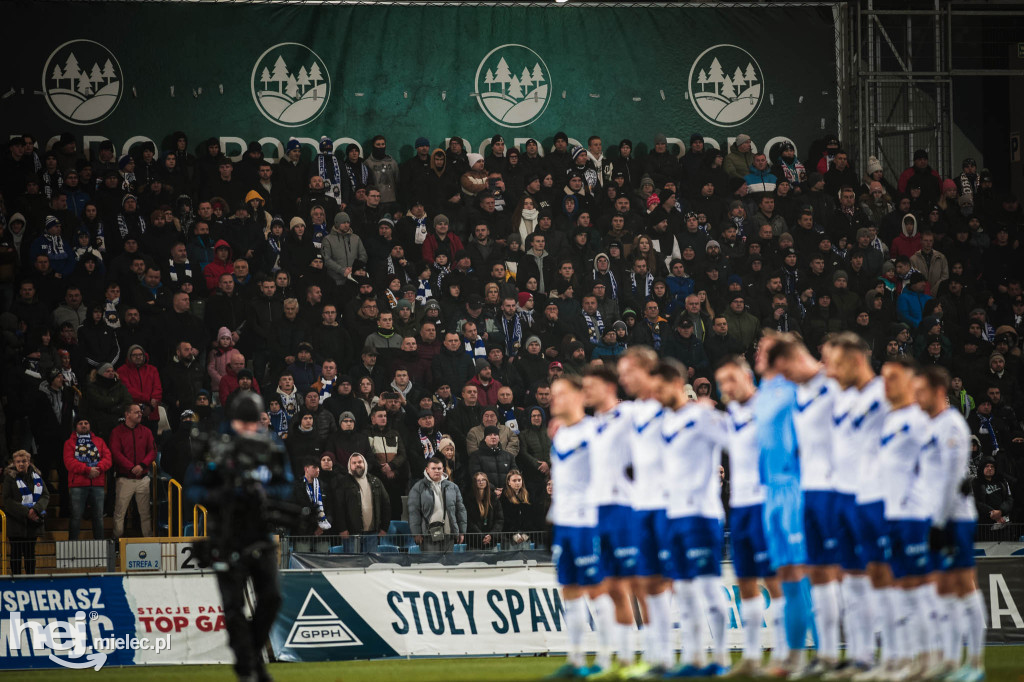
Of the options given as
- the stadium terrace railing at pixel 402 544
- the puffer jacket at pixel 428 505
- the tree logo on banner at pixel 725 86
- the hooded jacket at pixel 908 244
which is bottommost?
the stadium terrace railing at pixel 402 544

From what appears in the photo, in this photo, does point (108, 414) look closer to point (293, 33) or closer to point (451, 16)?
point (293, 33)

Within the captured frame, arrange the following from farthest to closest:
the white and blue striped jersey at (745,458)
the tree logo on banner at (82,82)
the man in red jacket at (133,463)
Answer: the tree logo on banner at (82,82) → the man in red jacket at (133,463) → the white and blue striped jersey at (745,458)

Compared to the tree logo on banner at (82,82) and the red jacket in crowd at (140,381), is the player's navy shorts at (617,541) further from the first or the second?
the tree logo on banner at (82,82)

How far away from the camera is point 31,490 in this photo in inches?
780

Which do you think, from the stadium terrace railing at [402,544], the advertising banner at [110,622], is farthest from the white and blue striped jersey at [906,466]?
the advertising banner at [110,622]

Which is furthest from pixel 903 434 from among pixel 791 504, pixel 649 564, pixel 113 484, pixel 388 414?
pixel 113 484

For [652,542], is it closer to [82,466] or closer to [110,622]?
[110,622]

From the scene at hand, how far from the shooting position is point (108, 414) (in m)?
21.2

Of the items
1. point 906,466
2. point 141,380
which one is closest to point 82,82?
point 141,380

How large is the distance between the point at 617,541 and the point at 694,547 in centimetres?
75

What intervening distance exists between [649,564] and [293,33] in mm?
19224

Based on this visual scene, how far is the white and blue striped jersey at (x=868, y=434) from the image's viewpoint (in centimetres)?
1163

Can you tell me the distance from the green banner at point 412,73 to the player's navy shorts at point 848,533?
718 inches

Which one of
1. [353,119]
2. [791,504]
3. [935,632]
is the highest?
A: [353,119]
